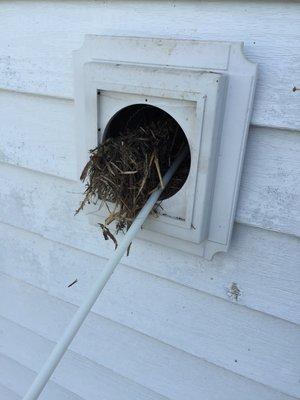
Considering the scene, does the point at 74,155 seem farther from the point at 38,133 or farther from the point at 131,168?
the point at 131,168

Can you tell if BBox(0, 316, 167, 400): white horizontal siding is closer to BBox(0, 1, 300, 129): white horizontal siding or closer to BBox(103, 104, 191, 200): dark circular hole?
BBox(103, 104, 191, 200): dark circular hole

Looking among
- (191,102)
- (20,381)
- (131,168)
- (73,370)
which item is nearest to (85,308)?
(131,168)

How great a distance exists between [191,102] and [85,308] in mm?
387

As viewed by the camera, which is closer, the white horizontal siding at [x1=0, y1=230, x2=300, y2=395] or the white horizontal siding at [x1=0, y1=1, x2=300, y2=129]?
the white horizontal siding at [x1=0, y1=1, x2=300, y2=129]

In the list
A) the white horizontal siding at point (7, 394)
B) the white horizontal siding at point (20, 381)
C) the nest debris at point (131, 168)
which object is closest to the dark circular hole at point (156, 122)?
the nest debris at point (131, 168)

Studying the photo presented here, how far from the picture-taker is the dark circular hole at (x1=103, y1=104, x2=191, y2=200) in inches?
33.7

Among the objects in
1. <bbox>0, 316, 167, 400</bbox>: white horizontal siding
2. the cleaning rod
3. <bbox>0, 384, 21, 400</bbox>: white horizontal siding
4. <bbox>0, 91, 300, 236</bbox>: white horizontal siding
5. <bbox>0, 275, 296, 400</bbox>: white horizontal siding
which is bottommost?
<bbox>0, 384, 21, 400</bbox>: white horizontal siding

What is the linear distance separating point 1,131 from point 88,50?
0.41m

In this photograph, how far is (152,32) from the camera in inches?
30.6

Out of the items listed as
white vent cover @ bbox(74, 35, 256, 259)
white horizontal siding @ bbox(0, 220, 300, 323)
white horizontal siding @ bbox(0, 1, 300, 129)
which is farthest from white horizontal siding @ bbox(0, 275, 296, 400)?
white horizontal siding @ bbox(0, 1, 300, 129)

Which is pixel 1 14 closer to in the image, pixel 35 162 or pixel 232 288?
pixel 35 162

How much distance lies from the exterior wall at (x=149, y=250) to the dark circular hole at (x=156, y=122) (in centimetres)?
13

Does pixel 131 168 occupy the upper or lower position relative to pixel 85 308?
upper

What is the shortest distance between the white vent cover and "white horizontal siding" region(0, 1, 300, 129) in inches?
1.5
